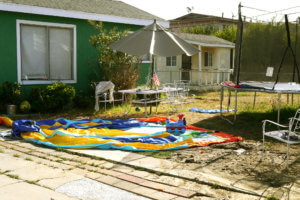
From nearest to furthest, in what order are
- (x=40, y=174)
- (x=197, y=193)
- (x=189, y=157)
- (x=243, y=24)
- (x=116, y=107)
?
(x=197, y=193) < (x=40, y=174) < (x=189, y=157) < (x=243, y=24) < (x=116, y=107)

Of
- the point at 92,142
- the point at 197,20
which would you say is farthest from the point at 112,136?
the point at 197,20

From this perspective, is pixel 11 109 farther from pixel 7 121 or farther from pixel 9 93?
pixel 7 121

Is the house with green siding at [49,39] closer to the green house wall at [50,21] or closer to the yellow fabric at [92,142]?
the green house wall at [50,21]

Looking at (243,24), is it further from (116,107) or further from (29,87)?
(29,87)

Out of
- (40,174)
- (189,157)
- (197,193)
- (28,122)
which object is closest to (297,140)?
(189,157)

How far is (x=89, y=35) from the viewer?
11.6m

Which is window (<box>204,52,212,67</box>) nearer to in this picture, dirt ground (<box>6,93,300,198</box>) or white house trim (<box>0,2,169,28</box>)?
white house trim (<box>0,2,169,28</box>)

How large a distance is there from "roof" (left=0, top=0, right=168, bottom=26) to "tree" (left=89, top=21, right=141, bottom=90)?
473 millimetres

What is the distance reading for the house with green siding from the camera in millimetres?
9859

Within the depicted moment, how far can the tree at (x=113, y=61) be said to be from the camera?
1116cm

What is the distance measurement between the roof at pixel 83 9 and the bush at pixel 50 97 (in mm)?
2235

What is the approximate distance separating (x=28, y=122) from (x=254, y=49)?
5.98 m

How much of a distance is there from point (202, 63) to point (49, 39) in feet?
43.0

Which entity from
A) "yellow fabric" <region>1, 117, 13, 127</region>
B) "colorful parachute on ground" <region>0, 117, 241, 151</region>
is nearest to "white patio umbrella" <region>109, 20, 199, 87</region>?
"colorful parachute on ground" <region>0, 117, 241, 151</region>
